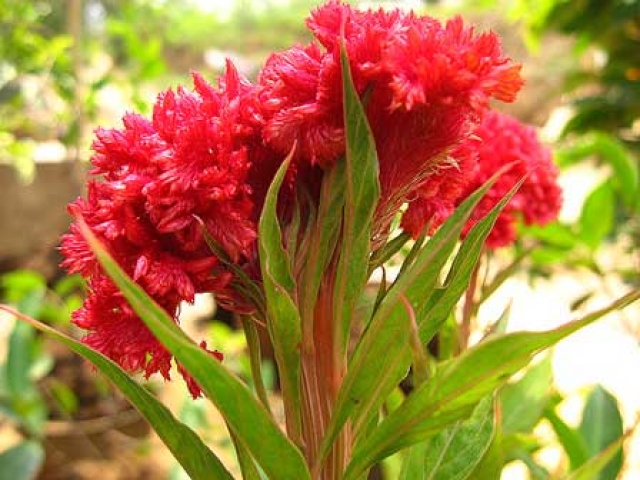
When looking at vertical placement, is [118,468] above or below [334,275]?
above

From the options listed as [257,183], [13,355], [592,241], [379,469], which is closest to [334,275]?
[257,183]

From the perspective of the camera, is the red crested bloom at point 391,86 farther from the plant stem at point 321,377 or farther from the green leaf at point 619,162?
the green leaf at point 619,162

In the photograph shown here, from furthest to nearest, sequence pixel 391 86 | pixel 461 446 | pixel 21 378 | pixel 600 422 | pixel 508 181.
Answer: pixel 21 378 → pixel 600 422 → pixel 508 181 → pixel 461 446 → pixel 391 86

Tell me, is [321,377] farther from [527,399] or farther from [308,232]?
[527,399]

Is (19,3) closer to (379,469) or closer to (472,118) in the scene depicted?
(379,469)

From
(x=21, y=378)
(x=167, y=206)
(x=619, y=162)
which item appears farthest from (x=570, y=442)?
(x=21, y=378)

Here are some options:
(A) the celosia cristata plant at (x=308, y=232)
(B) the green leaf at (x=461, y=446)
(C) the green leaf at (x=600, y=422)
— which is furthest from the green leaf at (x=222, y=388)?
(C) the green leaf at (x=600, y=422)
